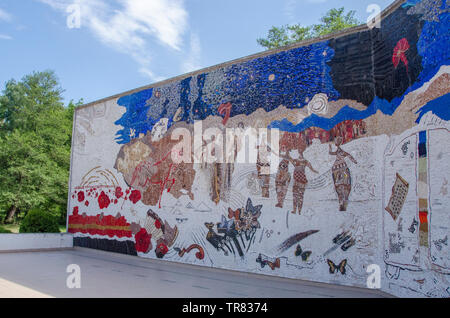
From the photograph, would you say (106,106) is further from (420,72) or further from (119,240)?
(420,72)

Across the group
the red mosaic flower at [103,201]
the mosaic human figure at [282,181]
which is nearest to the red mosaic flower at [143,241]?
the red mosaic flower at [103,201]

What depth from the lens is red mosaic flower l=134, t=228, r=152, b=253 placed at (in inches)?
411

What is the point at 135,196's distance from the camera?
11031 mm

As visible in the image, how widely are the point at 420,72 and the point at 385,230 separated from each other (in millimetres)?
2605

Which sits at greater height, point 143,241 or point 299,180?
point 299,180

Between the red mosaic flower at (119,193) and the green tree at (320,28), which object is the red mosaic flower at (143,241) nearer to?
the red mosaic flower at (119,193)

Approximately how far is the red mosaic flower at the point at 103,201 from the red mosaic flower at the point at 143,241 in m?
1.73

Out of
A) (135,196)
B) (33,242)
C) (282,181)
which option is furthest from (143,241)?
(282,181)

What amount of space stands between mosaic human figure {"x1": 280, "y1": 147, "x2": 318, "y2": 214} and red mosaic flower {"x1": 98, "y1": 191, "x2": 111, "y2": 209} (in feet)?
21.1

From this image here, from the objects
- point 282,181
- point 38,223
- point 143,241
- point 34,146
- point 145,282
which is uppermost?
point 34,146

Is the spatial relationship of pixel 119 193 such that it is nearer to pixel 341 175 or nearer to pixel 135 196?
pixel 135 196

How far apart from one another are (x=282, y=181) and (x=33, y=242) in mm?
8820
